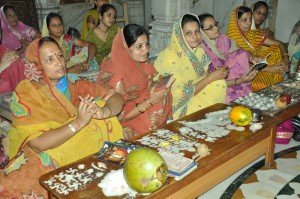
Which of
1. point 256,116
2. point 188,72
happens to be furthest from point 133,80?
point 256,116

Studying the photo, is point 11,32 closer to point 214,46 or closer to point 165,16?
point 165,16

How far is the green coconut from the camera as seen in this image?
5.78 feet

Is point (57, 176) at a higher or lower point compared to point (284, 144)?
higher

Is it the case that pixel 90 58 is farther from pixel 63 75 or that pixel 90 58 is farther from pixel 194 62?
pixel 63 75

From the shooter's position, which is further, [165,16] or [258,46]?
[165,16]

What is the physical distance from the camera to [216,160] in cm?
233

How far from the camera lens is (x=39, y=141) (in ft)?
7.45

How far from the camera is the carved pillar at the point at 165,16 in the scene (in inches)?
218

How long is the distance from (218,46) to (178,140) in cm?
207

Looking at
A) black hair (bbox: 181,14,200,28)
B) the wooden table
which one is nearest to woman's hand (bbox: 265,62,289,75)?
black hair (bbox: 181,14,200,28)

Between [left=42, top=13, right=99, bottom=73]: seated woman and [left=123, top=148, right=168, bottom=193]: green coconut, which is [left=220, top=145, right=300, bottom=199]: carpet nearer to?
[left=123, top=148, right=168, bottom=193]: green coconut

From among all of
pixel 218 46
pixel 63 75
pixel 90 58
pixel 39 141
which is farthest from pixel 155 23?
pixel 39 141

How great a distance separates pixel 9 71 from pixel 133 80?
209 centimetres

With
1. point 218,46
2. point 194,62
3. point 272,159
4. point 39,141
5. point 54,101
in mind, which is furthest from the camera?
point 218,46
